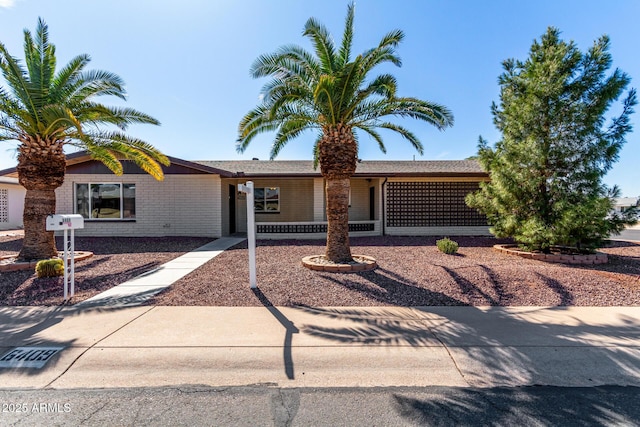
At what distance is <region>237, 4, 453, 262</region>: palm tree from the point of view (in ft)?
24.7

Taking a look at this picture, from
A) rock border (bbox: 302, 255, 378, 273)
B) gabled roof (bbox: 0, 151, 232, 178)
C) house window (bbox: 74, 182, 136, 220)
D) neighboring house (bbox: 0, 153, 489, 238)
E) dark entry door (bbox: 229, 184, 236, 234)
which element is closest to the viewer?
rock border (bbox: 302, 255, 378, 273)

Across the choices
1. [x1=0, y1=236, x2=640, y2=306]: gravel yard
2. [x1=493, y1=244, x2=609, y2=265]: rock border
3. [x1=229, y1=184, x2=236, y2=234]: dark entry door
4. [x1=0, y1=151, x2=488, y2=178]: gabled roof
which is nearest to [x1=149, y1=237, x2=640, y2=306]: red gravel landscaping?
[x1=0, y1=236, x2=640, y2=306]: gravel yard

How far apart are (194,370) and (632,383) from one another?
14.9ft

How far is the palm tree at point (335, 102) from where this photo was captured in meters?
7.52

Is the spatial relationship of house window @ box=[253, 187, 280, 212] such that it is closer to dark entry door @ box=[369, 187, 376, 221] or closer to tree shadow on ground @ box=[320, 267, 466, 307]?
dark entry door @ box=[369, 187, 376, 221]

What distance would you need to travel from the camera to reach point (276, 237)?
14.3 meters

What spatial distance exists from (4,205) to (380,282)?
81.6ft

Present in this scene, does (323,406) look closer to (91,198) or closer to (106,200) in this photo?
(106,200)

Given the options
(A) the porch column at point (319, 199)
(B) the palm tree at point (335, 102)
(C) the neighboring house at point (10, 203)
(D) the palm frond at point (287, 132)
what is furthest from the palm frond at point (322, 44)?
(C) the neighboring house at point (10, 203)

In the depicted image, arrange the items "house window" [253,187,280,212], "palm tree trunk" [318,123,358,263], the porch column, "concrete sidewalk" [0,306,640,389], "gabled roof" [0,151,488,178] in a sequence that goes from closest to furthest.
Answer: "concrete sidewalk" [0,306,640,389] < "palm tree trunk" [318,123,358,263] < "gabled roof" [0,151,488,178] < the porch column < "house window" [253,187,280,212]

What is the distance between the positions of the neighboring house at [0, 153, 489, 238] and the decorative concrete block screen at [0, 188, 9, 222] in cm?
895

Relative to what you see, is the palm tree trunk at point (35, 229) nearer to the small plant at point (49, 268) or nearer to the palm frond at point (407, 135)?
the small plant at point (49, 268)

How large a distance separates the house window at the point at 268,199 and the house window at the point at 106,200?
600cm

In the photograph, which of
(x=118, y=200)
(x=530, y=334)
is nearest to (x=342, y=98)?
(x=530, y=334)
